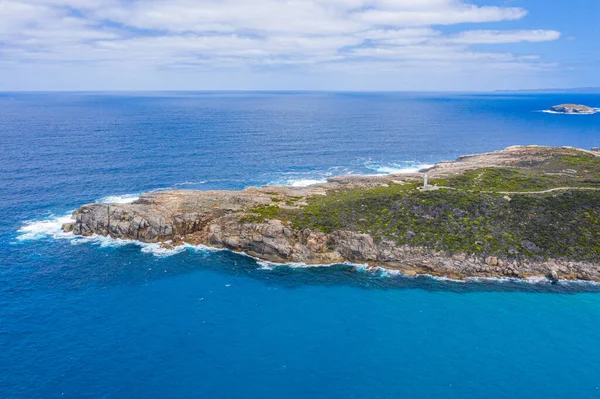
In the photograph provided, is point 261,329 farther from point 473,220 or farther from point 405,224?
point 473,220

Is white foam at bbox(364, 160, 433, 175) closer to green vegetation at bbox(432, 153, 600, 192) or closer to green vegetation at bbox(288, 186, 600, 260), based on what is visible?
green vegetation at bbox(432, 153, 600, 192)

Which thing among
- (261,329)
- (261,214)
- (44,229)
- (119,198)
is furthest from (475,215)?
(44,229)

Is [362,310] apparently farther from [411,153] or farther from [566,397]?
[411,153]

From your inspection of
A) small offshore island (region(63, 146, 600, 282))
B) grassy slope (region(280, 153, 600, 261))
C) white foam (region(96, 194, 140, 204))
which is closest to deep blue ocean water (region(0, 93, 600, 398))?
small offshore island (region(63, 146, 600, 282))

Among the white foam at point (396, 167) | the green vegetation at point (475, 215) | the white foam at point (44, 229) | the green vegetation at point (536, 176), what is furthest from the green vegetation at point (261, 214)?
the white foam at point (396, 167)

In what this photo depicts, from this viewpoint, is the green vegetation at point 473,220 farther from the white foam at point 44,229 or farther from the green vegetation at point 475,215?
the white foam at point 44,229

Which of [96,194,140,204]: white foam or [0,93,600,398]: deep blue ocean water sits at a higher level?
[96,194,140,204]: white foam

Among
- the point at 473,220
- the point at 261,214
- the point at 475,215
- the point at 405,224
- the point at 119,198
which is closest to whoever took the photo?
the point at 405,224
